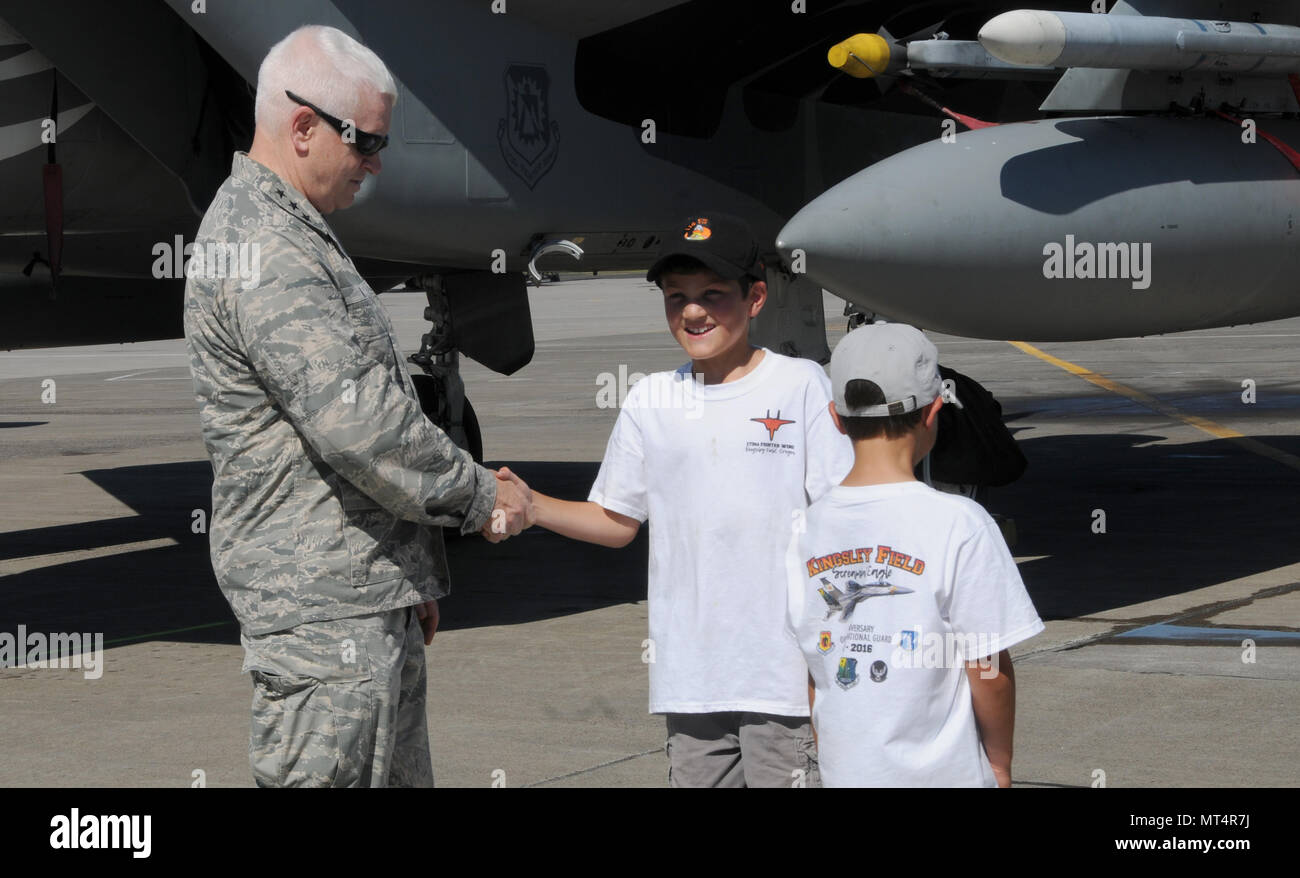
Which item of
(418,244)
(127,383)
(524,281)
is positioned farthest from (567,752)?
(127,383)

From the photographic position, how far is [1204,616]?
27.7ft

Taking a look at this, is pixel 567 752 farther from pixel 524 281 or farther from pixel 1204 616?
pixel 524 281

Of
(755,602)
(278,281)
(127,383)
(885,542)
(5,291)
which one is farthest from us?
(127,383)

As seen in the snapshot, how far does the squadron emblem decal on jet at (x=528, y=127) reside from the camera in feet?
29.3

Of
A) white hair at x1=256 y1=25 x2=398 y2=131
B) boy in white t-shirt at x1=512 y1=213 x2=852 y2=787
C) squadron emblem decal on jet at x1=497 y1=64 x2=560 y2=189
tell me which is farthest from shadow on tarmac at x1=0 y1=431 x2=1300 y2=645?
white hair at x1=256 y1=25 x2=398 y2=131

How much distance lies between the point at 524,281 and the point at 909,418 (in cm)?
814

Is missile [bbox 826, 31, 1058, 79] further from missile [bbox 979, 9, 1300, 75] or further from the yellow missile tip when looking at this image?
missile [bbox 979, 9, 1300, 75]

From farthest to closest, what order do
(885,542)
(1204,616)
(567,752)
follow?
(1204,616) → (567,752) → (885,542)

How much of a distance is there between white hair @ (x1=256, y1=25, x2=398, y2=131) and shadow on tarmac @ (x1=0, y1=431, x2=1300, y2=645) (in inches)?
199

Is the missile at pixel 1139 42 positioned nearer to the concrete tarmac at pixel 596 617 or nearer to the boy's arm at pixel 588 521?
the concrete tarmac at pixel 596 617

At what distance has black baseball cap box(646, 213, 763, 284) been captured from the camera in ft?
13.6

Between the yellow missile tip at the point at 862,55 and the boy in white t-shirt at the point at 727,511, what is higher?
the yellow missile tip at the point at 862,55

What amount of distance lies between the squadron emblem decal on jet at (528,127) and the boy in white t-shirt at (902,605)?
5.64 m

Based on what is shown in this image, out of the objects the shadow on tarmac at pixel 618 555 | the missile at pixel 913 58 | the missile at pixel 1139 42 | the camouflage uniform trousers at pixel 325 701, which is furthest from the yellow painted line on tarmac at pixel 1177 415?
the camouflage uniform trousers at pixel 325 701
